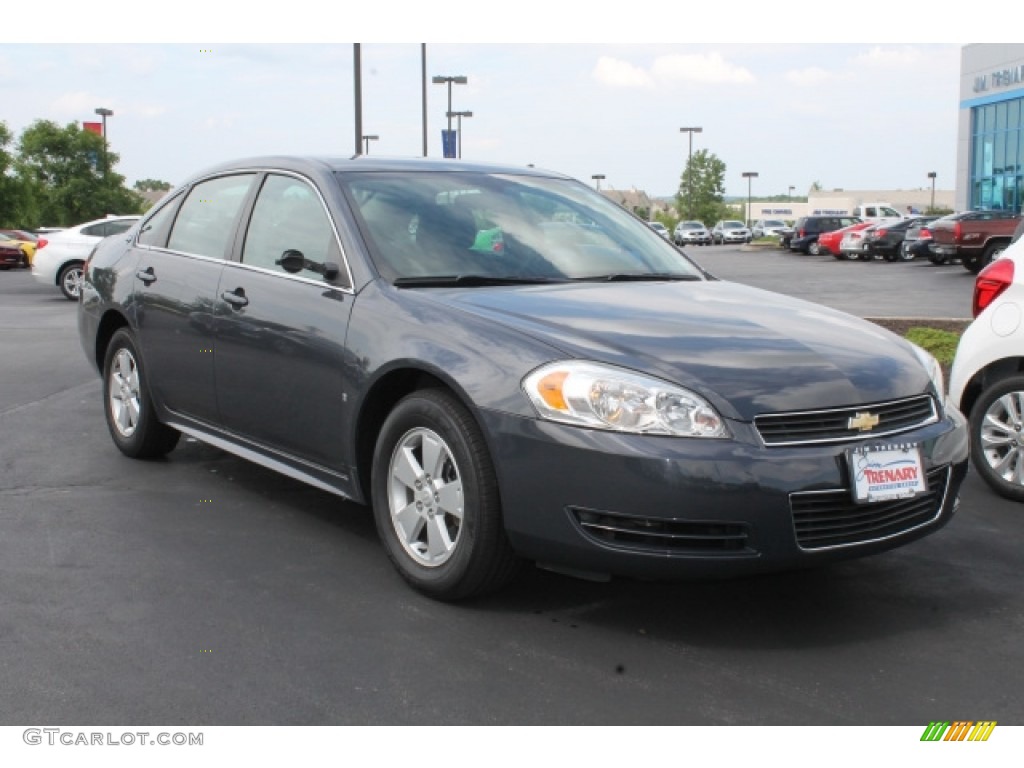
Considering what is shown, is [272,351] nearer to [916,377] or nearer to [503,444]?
[503,444]

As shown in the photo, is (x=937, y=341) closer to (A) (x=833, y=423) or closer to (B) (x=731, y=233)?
(A) (x=833, y=423)

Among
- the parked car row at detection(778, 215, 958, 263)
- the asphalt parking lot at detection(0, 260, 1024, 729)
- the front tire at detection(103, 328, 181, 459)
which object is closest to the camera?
the asphalt parking lot at detection(0, 260, 1024, 729)

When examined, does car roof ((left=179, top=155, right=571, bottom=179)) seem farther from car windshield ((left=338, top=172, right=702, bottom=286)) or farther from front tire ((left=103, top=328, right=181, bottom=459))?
front tire ((left=103, top=328, right=181, bottom=459))

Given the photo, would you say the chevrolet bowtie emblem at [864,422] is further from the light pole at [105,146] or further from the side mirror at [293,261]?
the light pole at [105,146]

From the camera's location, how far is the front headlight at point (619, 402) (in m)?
3.81

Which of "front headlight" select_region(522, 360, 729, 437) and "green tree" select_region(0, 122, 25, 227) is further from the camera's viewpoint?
"green tree" select_region(0, 122, 25, 227)

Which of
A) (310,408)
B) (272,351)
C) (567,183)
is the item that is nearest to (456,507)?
(310,408)

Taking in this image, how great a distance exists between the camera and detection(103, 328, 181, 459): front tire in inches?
253

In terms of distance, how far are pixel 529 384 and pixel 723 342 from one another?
2.35ft

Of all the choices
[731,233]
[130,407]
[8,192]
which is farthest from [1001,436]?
[731,233]

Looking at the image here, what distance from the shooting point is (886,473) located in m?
4.00

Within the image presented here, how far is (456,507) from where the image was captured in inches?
165

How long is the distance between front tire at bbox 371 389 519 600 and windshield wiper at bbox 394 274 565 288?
0.52 m

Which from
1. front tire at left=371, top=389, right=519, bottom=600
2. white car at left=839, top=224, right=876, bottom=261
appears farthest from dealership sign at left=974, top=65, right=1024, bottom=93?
front tire at left=371, top=389, right=519, bottom=600
